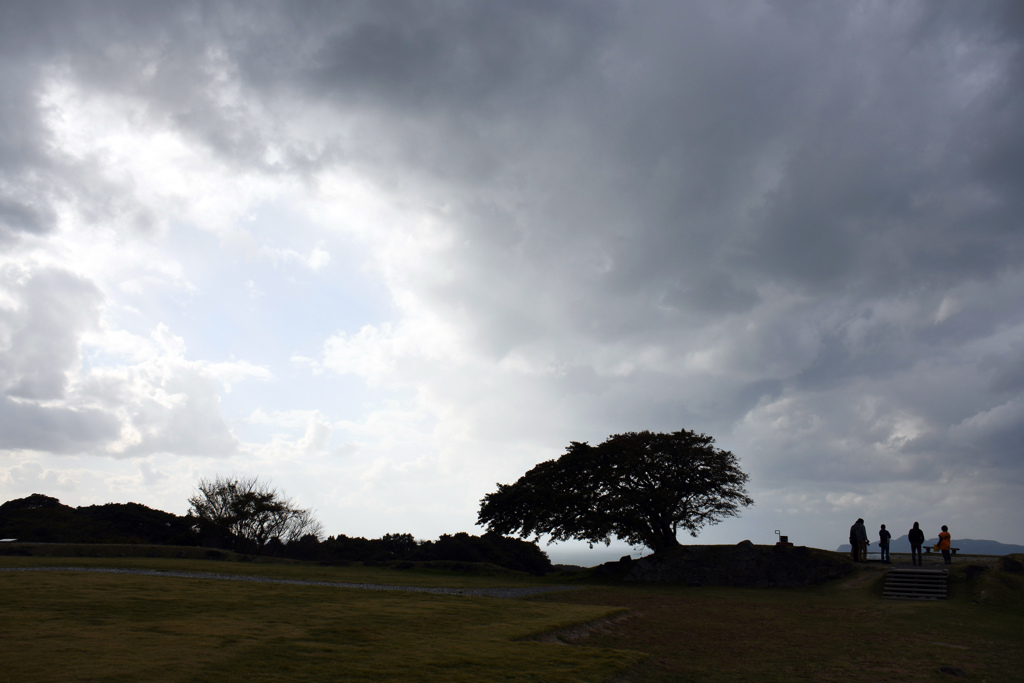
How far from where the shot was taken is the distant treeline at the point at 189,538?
45.9 m

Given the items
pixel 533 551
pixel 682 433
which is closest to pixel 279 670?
pixel 682 433

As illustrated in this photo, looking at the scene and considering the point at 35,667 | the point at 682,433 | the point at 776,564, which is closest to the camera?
the point at 35,667

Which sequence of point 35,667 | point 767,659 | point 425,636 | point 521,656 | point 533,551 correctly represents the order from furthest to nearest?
point 533,551
point 767,659
point 425,636
point 521,656
point 35,667

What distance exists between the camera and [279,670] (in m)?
8.72

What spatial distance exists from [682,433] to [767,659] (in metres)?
26.1

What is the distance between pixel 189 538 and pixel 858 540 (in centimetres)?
4642

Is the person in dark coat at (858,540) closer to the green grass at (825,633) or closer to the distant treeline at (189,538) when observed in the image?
the green grass at (825,633)

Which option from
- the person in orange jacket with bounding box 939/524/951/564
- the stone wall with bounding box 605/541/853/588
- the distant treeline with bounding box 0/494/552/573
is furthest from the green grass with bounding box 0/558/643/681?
the distant treeline with bounding box 0/494/552/573

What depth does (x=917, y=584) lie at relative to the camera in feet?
81.0

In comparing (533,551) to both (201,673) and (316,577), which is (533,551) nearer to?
(316,577)

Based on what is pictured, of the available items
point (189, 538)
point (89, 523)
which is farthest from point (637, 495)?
point (89, 523)

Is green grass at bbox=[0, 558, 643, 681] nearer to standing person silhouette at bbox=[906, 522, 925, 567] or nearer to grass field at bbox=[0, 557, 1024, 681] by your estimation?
grass field at bbox=[0, 557, 1024, 681]

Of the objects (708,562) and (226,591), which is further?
(708,562)

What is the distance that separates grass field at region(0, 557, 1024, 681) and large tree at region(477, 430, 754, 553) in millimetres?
12618
